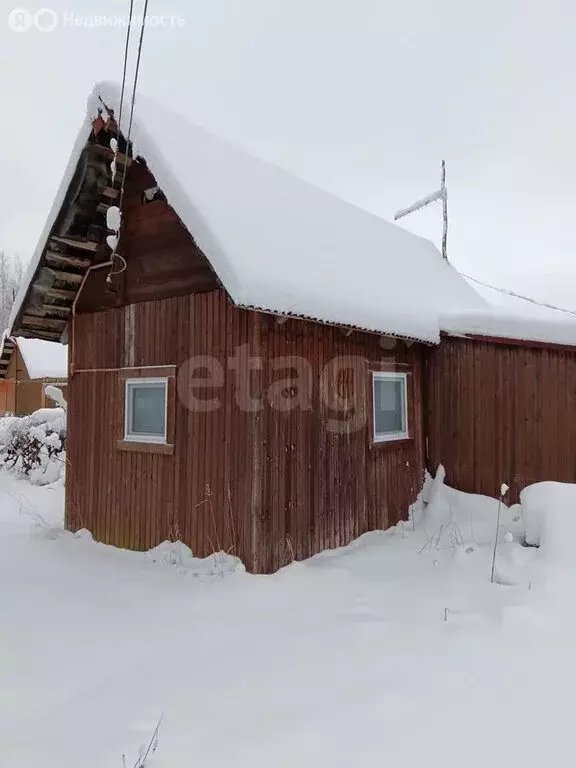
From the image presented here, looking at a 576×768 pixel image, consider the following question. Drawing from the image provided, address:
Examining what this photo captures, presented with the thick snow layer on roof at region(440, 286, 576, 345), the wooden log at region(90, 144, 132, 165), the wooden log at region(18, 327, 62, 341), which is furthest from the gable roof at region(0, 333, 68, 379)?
the thick snow layer on roof at region(440, 286, 576, 345)

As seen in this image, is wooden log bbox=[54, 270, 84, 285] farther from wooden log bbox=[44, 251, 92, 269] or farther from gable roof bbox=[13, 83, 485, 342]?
gable roof bbox=[13, 83, 485, 342]

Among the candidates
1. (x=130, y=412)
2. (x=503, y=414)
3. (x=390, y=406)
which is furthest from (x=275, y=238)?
(x=503, y=414)

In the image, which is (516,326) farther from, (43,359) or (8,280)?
(8,280)

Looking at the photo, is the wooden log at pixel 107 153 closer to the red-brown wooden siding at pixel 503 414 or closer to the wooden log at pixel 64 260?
the wooden log at pixel 64 260

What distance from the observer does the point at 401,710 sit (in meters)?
3.29

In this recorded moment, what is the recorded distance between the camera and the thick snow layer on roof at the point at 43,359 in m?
22.6

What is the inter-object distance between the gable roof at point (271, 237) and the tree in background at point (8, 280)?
158 ft

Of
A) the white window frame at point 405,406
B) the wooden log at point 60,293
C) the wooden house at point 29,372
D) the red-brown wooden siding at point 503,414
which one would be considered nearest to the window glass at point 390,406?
the white window frame at point 405,406

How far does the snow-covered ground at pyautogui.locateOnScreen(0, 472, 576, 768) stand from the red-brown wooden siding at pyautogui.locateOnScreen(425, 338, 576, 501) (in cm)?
197

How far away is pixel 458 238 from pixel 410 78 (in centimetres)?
5953

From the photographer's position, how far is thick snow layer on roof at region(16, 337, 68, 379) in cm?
2258

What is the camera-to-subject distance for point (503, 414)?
7.90m

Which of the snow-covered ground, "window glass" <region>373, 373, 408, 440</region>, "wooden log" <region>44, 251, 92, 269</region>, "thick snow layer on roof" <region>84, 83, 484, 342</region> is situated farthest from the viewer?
"window glass" <region>373, 373, 408, 440</region>

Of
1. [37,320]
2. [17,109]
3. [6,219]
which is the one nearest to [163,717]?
[37,320]
